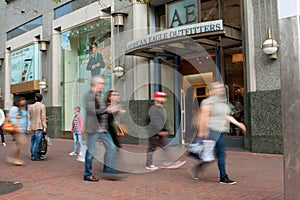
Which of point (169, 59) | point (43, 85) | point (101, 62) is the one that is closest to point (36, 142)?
point (101, 62)

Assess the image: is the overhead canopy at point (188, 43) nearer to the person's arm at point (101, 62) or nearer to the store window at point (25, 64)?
the person's arm at point (101, 62)

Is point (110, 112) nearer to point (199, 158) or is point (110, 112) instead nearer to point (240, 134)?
point (199, 158)

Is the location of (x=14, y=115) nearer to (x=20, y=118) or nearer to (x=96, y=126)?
(x=20, y=118)

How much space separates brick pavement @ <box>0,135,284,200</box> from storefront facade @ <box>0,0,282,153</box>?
2.62 m

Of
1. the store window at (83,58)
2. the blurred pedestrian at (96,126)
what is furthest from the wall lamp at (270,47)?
the store window at (83,58)

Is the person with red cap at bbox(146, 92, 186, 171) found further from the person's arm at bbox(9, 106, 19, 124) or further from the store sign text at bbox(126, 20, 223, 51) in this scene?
the person's arm at bbox(9, 106, 19, 124)

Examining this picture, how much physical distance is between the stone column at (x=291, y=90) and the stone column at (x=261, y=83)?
18.3ft

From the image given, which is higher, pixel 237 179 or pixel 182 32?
pixel 182 32

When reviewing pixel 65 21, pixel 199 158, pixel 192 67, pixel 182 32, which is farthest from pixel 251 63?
pixel 65 21

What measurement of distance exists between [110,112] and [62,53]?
1210cm

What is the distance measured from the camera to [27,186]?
5680 mm

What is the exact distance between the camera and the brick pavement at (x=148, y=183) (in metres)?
4.98

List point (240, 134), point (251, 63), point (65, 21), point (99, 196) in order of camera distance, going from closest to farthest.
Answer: point (99, 196) < point (251, 63) < point (240, 134) < point (65, 21)

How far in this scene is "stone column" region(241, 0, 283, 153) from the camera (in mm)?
9195
